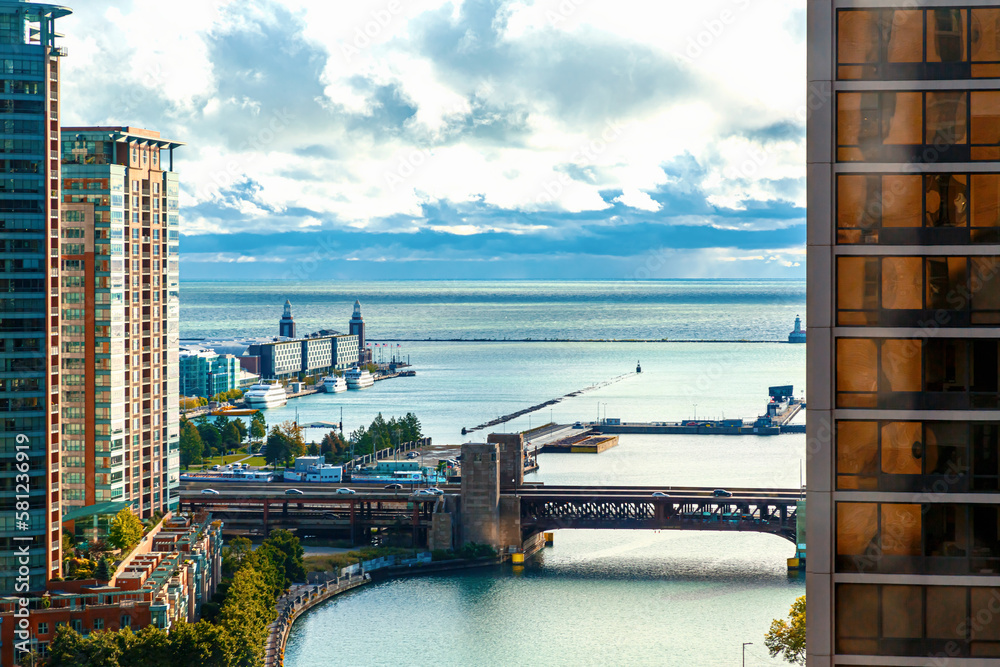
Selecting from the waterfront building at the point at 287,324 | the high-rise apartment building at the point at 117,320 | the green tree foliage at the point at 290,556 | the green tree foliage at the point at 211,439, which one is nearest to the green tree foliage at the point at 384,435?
the green tree foliage at the point at 211,439

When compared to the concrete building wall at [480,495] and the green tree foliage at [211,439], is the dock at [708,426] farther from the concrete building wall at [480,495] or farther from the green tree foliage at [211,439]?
the concrete building wall at [480,495]

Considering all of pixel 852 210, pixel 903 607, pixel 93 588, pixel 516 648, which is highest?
pixel 852 210

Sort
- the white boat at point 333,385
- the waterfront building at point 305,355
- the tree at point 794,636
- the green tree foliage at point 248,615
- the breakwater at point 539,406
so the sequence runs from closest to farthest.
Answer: the tree at point 794,636 < the green tree foliage at point 248,615 < the breakwater at point 539,406 < the white boat at point 333,385 < the waterfront building at point 305,355

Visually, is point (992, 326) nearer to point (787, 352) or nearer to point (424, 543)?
point (424, 543)

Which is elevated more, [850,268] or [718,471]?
[850,268]

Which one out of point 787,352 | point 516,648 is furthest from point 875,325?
point 787,352

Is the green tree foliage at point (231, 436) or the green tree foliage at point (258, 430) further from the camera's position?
the green tree foliage at point (258, 430)

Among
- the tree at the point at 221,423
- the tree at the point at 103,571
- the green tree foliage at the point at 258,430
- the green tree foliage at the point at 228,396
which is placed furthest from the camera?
the green tree foliage at the point at 228,396

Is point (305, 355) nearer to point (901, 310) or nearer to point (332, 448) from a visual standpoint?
point (332, 448)
